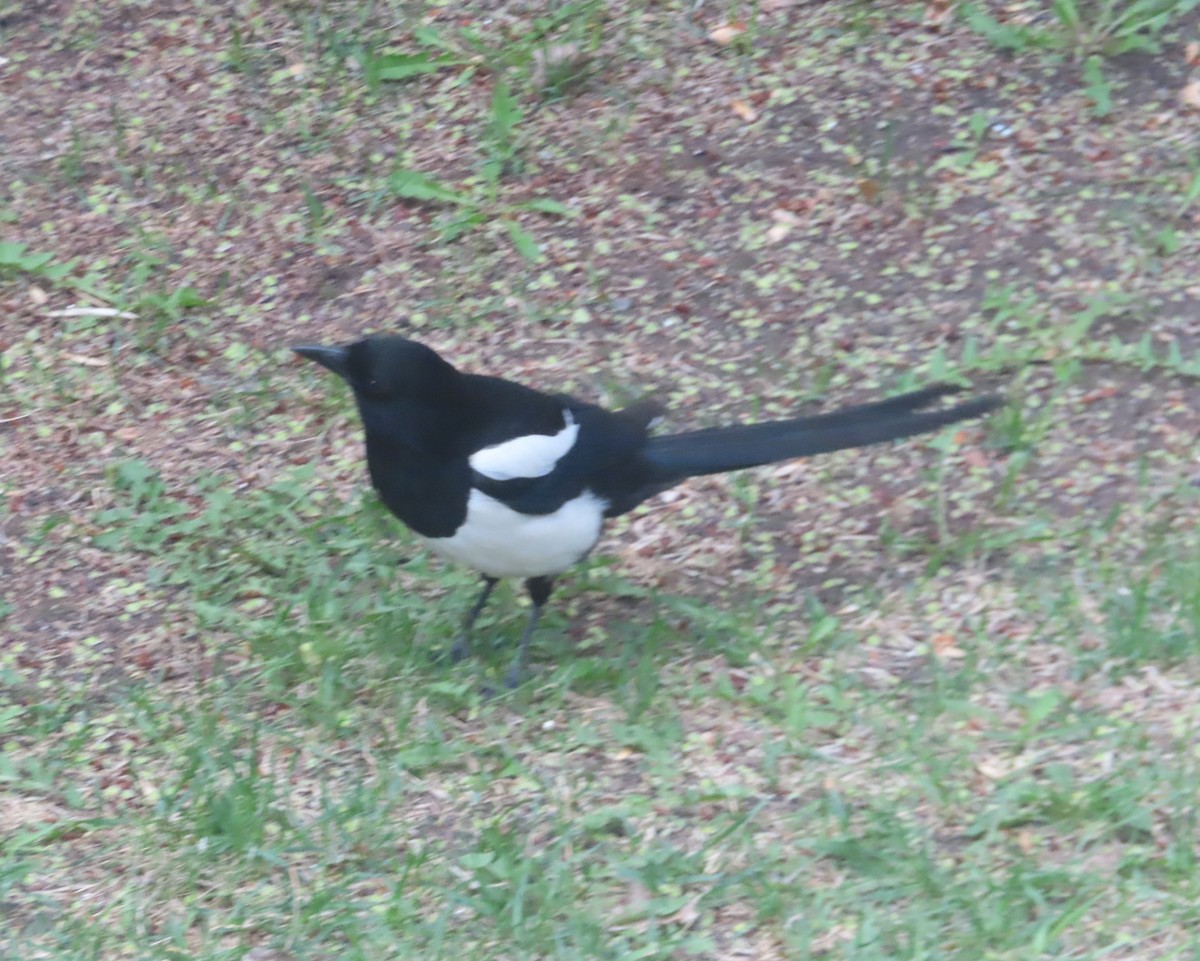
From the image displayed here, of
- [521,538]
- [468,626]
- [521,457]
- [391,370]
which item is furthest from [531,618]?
[391,370]

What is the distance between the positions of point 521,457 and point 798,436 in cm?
64

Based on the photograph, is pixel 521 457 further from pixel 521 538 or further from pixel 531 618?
pixel 531 618

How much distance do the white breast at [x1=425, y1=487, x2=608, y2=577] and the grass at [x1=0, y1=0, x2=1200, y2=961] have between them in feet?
0.89

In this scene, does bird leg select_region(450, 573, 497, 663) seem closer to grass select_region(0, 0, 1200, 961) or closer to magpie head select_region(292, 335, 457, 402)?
grass select_region(0, 0, 1200, 961)

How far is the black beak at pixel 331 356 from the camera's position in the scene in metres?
3.15

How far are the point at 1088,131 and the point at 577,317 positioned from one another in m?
1.59

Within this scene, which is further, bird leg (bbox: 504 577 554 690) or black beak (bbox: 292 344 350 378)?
bird leg (bbox: 504 577 554 690)

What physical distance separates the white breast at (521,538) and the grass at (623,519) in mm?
270

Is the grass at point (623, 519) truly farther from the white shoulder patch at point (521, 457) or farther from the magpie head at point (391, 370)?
the magpie head at point (391, 370)

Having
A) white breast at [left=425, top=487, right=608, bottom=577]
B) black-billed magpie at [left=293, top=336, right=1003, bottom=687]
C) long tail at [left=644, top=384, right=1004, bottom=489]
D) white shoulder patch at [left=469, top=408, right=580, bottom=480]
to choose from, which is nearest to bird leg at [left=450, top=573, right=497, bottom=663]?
black-billed magpie at [left=293, top=336, right=1003, bottom=687]

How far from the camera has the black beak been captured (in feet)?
10.3

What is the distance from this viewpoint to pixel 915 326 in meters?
3.96

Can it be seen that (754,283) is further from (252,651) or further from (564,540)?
(252,651)

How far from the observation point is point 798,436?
3297 millimetres
